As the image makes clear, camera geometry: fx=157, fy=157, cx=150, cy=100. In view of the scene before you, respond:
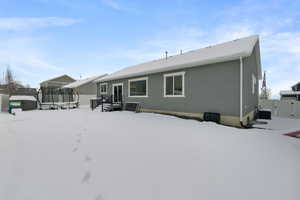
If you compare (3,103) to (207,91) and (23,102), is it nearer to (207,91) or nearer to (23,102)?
(23,102)

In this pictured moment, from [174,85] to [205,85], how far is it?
1857 millimetres

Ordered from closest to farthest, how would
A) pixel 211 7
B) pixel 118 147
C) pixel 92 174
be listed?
pixel 92 174
pixel 118 147
pixel 211 7

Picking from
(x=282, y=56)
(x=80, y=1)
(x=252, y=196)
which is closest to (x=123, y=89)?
(x=80, y=1)

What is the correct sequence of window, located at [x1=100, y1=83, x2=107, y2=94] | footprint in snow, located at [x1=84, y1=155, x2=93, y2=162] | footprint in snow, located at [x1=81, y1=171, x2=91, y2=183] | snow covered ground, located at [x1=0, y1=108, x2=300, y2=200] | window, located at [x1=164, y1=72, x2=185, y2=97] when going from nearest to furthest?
1. snow covered ground, located at [x1=0, y1=108, x2=300, y2=200]
2. footprint in snow, located at [x1=81, y1=171, x2=91, y2=183]
3. footprint in snow, located at [x1=84, y1=155, x2=93, y2=162]
4. window, located at [x1=164, y1=72, x2=185, y2=97]
5. window, located at [x1=100, y1=83, x2=107, y2=94]

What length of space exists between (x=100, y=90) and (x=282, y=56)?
1741cm

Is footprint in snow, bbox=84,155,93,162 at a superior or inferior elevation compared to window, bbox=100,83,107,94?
inferior

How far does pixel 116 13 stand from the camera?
35.6 feet

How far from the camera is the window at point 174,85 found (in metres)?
Result: 8.66

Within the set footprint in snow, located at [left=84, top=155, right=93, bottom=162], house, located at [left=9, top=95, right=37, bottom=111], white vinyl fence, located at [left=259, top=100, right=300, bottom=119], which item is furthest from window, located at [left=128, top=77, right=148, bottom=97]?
house, located at [left=9, top=95, right=37, bottom=111]

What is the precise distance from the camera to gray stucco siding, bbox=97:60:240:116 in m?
6.75

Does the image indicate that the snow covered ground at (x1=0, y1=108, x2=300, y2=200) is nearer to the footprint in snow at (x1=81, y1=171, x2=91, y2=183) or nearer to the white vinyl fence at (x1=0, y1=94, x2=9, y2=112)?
the footprint in snow at (x1=81, y1=171, x2=91, y2=183)

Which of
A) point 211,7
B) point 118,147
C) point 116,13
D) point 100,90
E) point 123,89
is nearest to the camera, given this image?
point 118,147

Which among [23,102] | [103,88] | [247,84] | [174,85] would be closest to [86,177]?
[174,85]

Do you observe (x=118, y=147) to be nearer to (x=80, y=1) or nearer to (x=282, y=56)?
(x=80, y=1)
